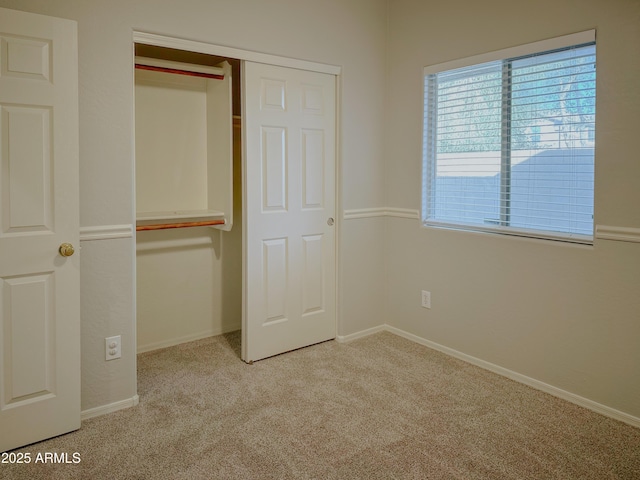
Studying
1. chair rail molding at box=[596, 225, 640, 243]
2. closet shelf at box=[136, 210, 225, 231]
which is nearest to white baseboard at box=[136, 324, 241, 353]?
closet shelf at box=[136, 210, 225, 231]

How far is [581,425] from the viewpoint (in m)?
2.50

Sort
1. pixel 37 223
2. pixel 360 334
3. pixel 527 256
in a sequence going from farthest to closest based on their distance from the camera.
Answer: pixel 360 334
pixel 527 256
pixel 37 223

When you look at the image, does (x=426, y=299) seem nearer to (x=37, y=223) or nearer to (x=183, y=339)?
(x=183, y=339)

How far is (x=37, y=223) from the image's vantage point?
2.22 meters

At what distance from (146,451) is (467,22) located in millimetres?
3151

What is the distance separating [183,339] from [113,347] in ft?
3.64

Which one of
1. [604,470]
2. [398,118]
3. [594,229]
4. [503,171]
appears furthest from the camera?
[398,118]

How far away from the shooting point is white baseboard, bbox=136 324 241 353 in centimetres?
353

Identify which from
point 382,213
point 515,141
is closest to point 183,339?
point 382,213

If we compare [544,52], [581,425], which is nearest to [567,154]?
[544,52]

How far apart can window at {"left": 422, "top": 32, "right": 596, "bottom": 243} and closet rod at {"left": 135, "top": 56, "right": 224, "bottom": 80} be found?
1532mm

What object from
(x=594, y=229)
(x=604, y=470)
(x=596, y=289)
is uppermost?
(x=594, y=229)

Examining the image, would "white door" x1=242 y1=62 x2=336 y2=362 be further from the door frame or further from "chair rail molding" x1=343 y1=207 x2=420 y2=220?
"chair rail molding" x1=343 y1=207 x2=420 y2=220

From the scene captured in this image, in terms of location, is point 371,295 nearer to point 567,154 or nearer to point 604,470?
point 567,154
